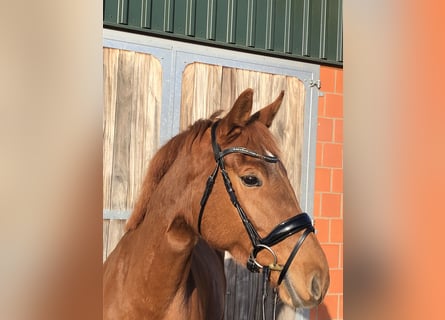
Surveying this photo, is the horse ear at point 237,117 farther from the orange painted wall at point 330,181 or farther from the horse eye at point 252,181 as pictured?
the orange painted wall at point 330,181

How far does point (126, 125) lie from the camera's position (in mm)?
1853

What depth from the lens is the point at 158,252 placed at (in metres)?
1.40

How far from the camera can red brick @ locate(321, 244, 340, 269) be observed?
7.19 feet

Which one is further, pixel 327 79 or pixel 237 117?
pixel 327 79

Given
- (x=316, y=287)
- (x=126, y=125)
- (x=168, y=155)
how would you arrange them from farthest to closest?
1. (x=126, y=125)
2. (x=168, y=155)
3. (x=316, y=287)

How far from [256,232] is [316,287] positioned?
0.22 m

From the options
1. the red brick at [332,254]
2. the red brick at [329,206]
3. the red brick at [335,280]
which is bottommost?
the red brick at [335,280]

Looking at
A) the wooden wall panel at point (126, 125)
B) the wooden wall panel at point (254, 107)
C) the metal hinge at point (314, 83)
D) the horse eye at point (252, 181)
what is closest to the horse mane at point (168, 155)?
the horse eye at point (252, 181)

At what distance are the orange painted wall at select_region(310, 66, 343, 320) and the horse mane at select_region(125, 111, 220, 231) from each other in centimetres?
84

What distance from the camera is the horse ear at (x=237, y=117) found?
138 cm

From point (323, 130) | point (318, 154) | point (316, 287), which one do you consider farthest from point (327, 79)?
point (316, 287)

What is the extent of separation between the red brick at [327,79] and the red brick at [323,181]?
1.28 ft

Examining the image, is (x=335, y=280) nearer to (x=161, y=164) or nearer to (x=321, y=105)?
(x=321, y=105)
